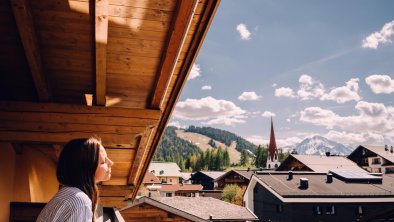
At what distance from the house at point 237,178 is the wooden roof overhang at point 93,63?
163 ft

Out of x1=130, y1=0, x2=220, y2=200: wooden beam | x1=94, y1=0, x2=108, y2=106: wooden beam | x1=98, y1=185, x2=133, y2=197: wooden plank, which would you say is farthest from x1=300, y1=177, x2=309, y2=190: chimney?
x1=94, y1=0, x2=108, y2=106: wooden beam

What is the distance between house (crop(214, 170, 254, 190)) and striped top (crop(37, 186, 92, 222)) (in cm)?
5142

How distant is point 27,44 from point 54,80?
832 mm

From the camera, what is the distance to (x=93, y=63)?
10.1ft

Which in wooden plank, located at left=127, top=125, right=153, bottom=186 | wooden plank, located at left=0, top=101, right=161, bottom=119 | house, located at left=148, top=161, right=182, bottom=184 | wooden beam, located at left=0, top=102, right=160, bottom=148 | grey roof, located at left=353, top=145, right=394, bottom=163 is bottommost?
house, located at left=148, top=161, right=182, bottom=184

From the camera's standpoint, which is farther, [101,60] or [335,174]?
[335,174]

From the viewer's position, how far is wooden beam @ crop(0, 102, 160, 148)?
11.1 feet

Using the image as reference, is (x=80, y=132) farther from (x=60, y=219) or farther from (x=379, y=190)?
(x=379, y=190)

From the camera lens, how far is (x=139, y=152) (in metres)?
5.91

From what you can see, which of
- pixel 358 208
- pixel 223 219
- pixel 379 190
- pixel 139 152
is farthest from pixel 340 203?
pixel 139 152

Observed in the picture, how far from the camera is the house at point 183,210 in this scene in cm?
1472

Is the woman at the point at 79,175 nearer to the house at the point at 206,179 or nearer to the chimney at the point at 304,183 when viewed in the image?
the chimney at the point at 304,183

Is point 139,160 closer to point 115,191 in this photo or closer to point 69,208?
point 115,191

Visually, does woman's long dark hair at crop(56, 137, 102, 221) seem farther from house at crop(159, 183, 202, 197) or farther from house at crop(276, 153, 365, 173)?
house at crop(159, 183, 202, 197)
